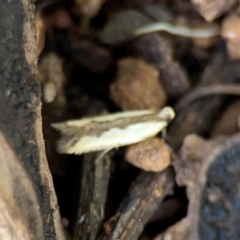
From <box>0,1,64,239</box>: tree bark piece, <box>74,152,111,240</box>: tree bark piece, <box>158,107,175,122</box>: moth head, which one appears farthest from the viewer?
<box>158,107,175,122</box>: moth head

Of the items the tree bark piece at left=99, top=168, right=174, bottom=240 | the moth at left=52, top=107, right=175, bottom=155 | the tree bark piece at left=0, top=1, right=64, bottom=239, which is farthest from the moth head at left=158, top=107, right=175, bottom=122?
the tree bark piece at left=0, top=1, right=64, bottom=239

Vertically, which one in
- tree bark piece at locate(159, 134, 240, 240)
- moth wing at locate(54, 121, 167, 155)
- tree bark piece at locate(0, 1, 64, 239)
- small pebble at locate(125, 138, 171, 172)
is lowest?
tree bark piece at locate(159, 134, 240, 240)

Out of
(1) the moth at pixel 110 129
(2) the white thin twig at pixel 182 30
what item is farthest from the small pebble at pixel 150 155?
(2) the white thin twig at pixel 182 30

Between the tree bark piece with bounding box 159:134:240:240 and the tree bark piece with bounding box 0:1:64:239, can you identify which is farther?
the tree bark piece with bounding box 159:134:240:240

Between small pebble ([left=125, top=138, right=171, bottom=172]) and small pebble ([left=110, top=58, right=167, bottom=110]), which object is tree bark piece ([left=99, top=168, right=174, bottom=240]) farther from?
small pebble ([left=110, top=58, right=167, bottom=110])

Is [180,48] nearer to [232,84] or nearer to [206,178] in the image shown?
[232,84]

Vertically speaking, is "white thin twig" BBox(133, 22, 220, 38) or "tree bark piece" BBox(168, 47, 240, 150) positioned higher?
"white thin twig" BBox(133, 22, 220, 38)

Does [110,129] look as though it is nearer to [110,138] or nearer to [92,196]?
[110,138]

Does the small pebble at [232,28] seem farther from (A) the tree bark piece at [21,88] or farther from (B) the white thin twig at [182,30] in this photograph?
(A) the tree bark piece at [21,88]

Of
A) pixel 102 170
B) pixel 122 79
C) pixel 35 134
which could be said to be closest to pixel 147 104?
pixel 122 79

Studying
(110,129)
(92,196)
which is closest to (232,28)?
(110,129)
